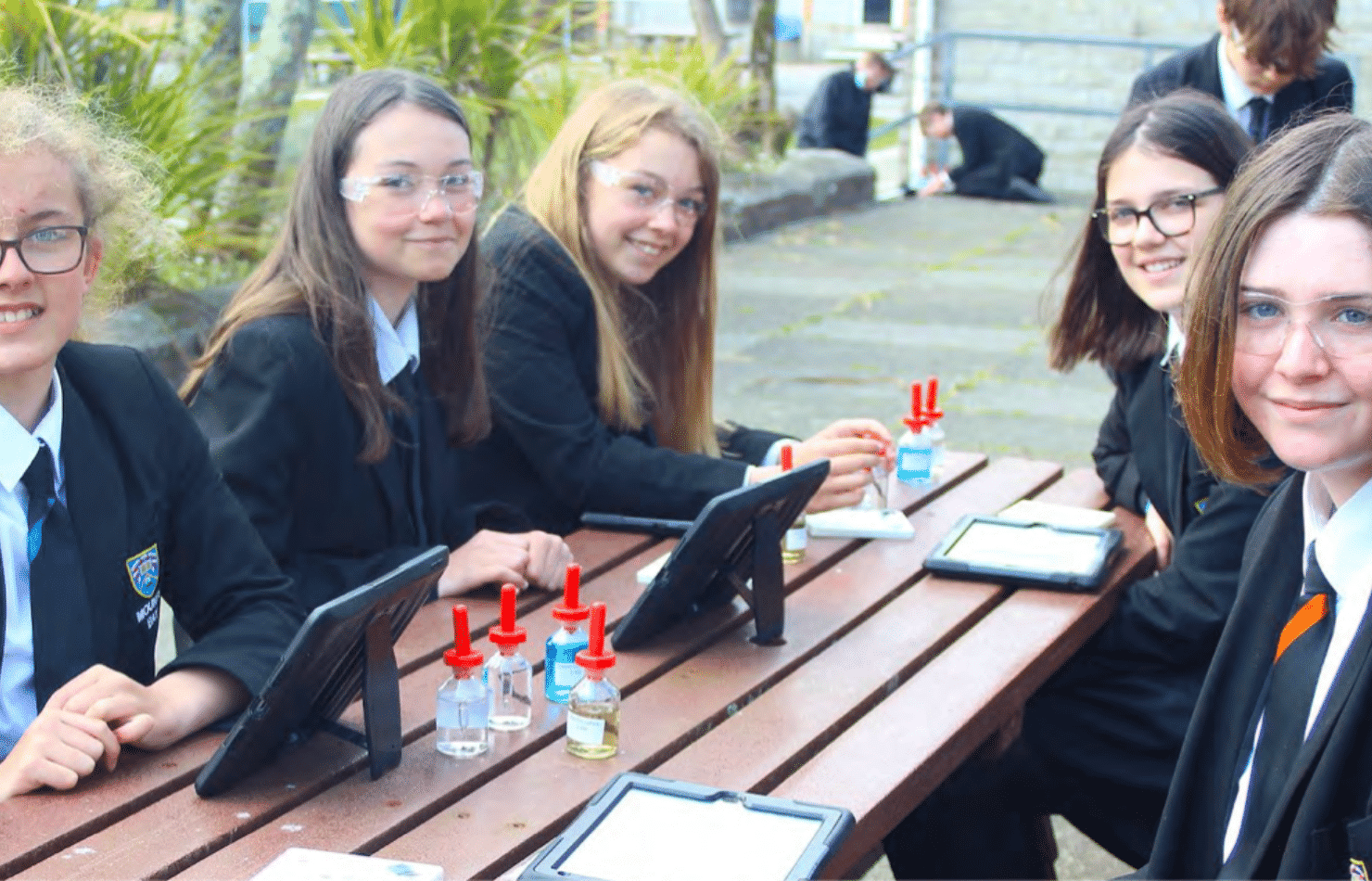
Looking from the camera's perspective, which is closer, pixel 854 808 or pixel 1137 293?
pixel 854 808

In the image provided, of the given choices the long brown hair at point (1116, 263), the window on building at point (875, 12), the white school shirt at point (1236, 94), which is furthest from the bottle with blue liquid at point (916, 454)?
the window on building at point (875, 12)

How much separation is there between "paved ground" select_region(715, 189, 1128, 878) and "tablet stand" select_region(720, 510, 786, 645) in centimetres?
122

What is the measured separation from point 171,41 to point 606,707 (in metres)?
4.62

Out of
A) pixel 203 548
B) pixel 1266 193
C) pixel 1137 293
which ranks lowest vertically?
pixel 203 548

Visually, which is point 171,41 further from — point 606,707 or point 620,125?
point 606,707

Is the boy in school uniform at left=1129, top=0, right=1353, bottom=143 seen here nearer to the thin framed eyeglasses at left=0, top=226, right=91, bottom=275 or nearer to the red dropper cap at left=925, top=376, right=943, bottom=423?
the red dropper cap at left=925, top=376, right=943, bottom=423

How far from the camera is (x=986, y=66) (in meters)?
15.9

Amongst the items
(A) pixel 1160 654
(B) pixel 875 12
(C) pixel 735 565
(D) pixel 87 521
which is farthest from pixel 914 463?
(B) pixel 875 12

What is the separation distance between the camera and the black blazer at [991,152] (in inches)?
543

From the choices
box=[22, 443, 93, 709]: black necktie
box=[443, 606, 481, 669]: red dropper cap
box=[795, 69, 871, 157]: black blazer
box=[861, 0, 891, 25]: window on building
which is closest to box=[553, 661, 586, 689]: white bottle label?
box=[443, 606, 481, 669]: red dropper cap

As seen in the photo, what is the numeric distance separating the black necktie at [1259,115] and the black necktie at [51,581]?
13.9 ft

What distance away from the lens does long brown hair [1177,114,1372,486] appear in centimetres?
215

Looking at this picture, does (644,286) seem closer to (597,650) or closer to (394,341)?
(394,341)

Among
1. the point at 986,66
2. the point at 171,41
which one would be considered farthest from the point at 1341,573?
the point at 986,66
